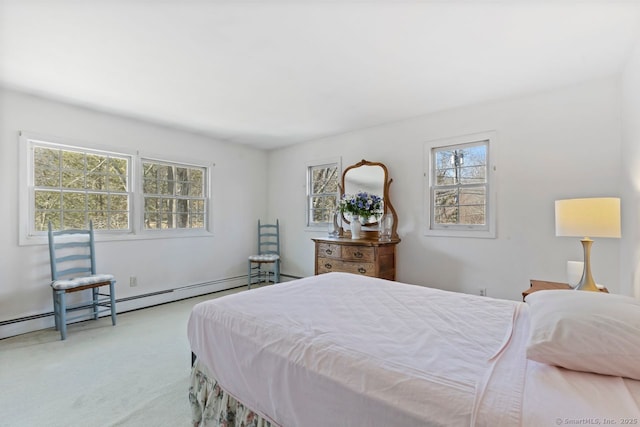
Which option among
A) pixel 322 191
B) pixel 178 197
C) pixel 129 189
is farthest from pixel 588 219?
pixel 129 189

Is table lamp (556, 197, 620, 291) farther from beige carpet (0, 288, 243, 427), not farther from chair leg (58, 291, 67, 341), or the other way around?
chair leg (58, 291, 67, 341)

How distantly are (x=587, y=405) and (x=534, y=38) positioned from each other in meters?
2.24

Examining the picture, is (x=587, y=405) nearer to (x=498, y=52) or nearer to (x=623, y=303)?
(x=623, y=303)

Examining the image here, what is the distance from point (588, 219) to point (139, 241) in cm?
448

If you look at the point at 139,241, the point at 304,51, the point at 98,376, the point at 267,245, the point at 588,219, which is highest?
the point at 304,51

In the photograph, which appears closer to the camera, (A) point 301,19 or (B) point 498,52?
(A) point 301,19

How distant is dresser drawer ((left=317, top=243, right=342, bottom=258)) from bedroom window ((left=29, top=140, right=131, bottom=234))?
2.47 m

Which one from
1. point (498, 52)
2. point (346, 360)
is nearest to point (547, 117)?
point (498, 52)

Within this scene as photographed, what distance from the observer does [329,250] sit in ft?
12.2

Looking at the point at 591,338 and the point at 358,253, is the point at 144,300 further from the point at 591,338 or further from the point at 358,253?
the point at 591,338

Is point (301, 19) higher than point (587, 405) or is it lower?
higher

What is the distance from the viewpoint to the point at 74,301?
3252 mm

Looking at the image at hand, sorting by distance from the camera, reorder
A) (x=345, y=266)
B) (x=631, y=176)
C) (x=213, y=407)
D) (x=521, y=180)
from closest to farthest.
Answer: (x=213, y=407) < (x=631, y=176) < (x=521, y=180) < (x=345, y=266)

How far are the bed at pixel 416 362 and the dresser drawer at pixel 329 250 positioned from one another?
194 centimetres
